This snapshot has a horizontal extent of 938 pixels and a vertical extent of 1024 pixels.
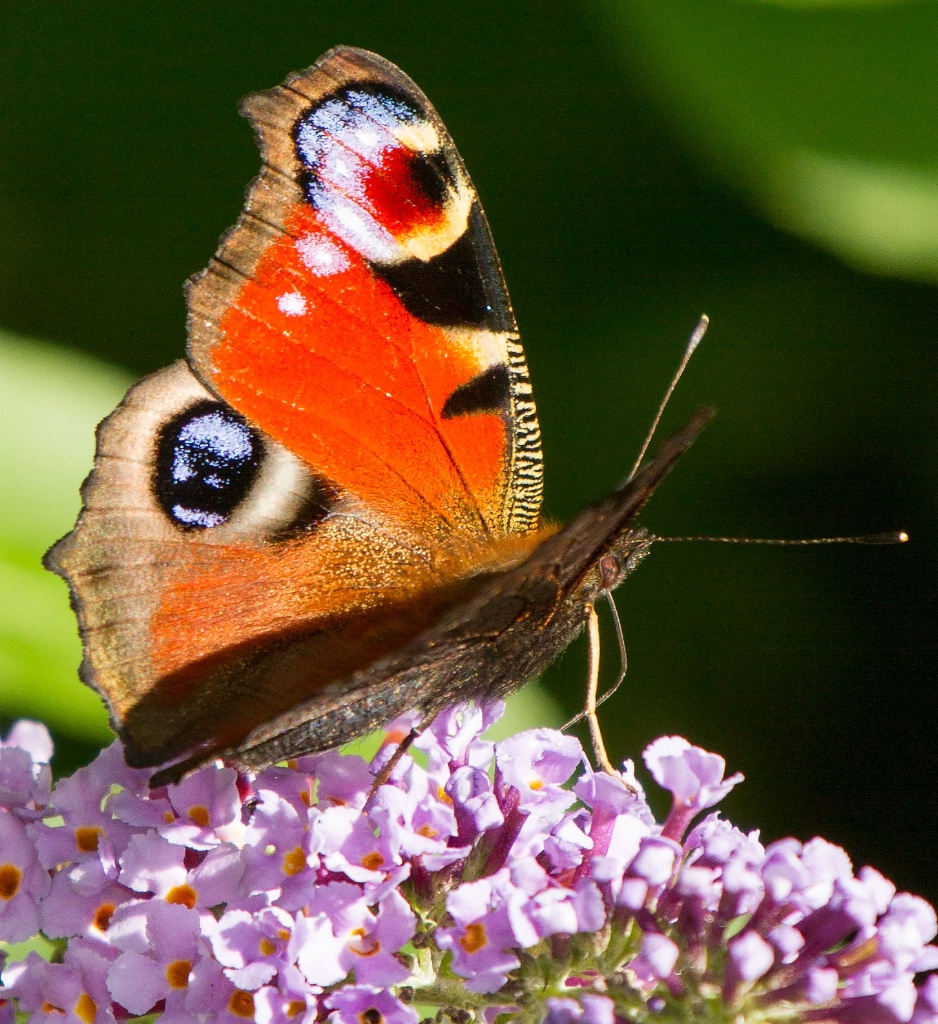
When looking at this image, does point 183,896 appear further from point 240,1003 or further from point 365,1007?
point 365,1007

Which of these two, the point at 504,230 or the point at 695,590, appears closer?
the point at 695,590

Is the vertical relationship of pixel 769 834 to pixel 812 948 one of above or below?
below

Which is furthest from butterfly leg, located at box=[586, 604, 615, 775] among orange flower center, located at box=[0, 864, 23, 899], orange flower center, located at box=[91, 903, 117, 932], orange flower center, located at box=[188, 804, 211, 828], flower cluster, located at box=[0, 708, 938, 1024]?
orange flower center, located at box=[0, 864, 23, 899]

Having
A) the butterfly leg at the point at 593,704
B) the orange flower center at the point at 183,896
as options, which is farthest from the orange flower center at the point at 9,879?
the butterfly leg at the point at 593,704

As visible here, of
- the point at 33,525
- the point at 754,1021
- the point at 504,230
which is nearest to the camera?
the point at 754,1021

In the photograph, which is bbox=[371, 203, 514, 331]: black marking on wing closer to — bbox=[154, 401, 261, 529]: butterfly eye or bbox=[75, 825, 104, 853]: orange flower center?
bbox=[154, 401, 261, 529]: butterfly eye

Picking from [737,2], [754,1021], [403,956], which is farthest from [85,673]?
[737,2]

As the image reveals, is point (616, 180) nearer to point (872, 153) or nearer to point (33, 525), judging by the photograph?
point (872, 153)
